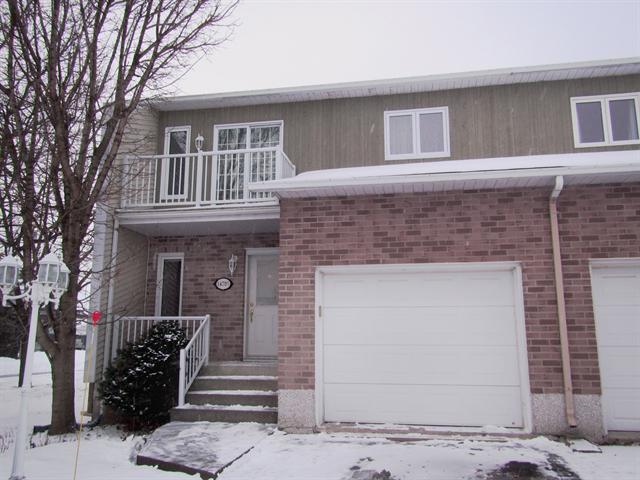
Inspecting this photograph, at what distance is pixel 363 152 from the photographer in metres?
10.2

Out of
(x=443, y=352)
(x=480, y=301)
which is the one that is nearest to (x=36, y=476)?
(x=443, y=352)

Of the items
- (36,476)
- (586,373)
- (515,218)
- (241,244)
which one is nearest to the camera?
(36,476)

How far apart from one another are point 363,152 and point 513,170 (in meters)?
4.20

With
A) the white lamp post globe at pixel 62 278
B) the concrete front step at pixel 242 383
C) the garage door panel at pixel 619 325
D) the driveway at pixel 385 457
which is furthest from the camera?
the concrete front step at pixel 242 383

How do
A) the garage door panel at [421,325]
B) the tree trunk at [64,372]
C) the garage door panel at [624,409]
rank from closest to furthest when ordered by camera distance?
the garage door panel at [624,409] → the garage door panel at [421,325] → the tree trunk at [64,372]

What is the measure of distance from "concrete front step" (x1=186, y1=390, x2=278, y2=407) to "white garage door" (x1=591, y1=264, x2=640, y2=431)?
458 cm

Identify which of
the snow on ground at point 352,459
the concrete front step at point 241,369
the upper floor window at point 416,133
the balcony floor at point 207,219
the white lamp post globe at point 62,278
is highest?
the upper floor window at point 416,133

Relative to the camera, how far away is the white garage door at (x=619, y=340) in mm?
6406

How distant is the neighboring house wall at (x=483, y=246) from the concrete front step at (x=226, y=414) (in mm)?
451

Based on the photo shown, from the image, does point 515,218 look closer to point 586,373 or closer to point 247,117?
point 586,373

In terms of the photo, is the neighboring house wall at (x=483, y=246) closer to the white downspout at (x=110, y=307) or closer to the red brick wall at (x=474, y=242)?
the red brick wall at (x=474, y=242)

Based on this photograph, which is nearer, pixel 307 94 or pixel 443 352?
pixel 443 352

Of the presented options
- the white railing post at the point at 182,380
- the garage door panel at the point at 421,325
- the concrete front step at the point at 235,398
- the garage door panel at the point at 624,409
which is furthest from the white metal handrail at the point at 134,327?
the garage door panel at the point at 624,409

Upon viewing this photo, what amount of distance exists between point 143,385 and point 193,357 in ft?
3.01
